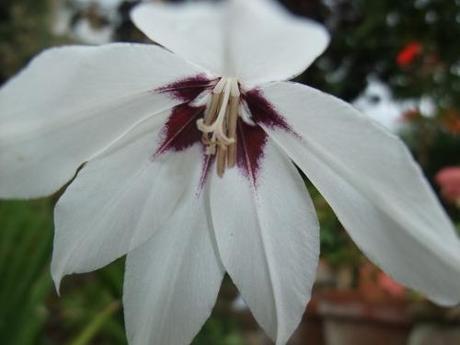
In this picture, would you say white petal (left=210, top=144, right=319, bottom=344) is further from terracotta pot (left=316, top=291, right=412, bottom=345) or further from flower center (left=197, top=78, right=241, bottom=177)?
terracotta pot (left=316, top=291, right=412, bottom=345)

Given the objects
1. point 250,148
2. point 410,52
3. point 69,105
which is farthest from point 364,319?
point 69,105

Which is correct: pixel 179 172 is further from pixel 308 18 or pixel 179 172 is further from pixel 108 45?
pixel 308 18

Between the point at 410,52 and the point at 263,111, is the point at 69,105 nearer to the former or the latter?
the point at 263,111

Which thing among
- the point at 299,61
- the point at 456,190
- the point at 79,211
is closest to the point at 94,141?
the point at 79,211

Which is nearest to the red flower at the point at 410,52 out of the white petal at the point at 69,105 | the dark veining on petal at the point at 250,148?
the dark veining on petal at the point at 250,148

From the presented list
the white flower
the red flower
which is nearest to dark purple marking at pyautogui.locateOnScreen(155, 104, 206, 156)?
the white flower

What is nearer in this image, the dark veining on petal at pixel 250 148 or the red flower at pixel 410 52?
the dark veining on petal at pixel 250 148

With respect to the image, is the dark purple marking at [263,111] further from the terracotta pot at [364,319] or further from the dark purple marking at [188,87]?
the terracotta pot at [364,319]
